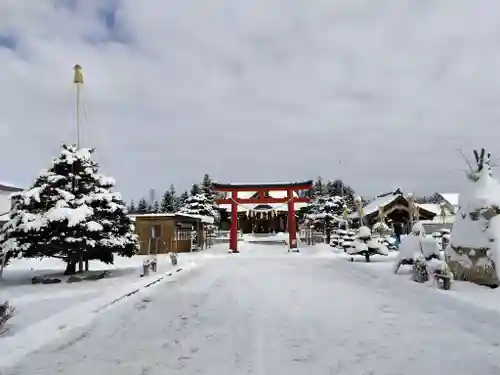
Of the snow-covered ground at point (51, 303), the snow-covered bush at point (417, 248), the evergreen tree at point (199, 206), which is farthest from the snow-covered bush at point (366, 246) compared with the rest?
the evergreen tree at point (199, 206)

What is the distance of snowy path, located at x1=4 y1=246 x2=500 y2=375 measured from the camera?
17.0ft

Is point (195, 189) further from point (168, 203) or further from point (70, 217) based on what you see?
point (70, 217)

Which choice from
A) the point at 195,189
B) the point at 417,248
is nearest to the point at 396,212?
the point at 195,189

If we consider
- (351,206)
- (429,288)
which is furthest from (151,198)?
(429,288)

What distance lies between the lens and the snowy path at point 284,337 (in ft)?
17.0

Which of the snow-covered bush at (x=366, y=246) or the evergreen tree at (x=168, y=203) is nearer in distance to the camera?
the snow-covered bush at (x=366, y=246)

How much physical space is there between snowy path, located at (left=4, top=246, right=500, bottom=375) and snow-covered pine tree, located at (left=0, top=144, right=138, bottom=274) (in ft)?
16.4

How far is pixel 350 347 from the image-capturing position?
6004mm

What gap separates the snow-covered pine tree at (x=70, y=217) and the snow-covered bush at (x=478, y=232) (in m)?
10.9

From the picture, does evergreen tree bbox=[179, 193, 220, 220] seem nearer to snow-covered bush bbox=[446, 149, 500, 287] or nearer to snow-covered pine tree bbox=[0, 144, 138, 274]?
snow-covered pine tree bbox=[0, 144, 138, 274]

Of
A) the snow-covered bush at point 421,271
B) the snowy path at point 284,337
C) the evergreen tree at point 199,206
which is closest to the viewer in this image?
the snowy path at point 284,337

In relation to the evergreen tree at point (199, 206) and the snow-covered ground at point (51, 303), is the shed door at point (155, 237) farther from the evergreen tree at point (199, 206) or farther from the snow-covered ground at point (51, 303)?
the evergreen tree at point (199, 206)

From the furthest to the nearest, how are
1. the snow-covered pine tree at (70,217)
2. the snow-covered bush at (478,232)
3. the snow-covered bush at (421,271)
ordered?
the snow-covered pine tree at (70,217)
the snow-covered bush at (421,271)
the snow-covered bush at (478,232)

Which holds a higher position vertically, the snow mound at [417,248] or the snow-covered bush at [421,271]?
the snow mound at [417,248]
